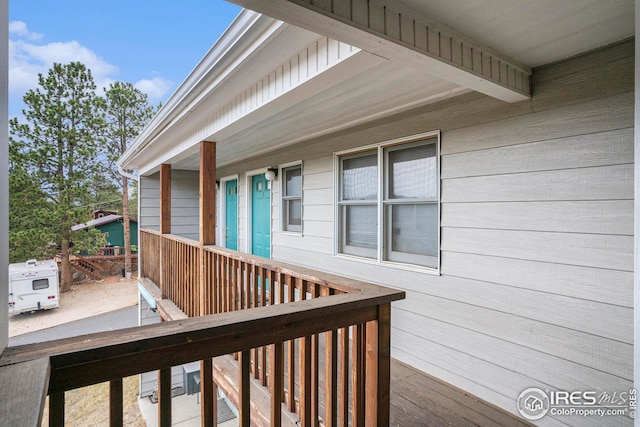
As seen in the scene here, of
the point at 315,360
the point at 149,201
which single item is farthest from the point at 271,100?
the point at 149,201

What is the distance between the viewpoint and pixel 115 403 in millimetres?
1025

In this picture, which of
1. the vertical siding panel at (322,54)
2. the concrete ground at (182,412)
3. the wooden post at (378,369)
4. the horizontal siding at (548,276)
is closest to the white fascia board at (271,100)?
the vertical siding panel at (322,54)

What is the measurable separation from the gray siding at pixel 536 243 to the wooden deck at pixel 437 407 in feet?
0.30

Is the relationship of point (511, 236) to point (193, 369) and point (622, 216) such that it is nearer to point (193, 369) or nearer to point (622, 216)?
point (622, 216)

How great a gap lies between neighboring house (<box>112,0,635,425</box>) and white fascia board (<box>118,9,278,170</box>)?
0.04ft

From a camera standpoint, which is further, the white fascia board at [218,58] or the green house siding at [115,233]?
the green house siding at [115,233]

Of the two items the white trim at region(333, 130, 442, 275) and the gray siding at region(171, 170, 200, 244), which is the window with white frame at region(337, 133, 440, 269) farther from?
the gray siding at region(171, 170, 200, 244)

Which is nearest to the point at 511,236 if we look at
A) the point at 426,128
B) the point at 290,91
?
the point at 426,128

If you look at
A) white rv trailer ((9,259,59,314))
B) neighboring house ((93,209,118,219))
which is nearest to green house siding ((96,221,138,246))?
neighboring house ((93,209,118,219))

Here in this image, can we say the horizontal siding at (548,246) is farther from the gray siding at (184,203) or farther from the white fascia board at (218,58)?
the gray siding at (184,203)

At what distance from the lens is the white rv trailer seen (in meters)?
10.9

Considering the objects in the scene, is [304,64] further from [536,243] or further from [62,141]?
[62,141]

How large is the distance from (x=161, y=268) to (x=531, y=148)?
17.1ft

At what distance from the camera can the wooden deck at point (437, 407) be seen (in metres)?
2.20
